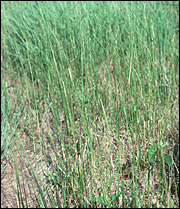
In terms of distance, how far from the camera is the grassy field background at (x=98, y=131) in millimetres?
1187

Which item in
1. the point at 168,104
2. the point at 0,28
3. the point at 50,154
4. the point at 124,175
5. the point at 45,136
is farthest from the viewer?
the point at 0,28

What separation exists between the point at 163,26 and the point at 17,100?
60.0 inches

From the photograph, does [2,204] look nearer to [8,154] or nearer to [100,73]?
[8,154]

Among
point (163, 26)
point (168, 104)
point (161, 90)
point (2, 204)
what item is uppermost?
point (163, 26)

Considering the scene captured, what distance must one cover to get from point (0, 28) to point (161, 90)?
1.94m

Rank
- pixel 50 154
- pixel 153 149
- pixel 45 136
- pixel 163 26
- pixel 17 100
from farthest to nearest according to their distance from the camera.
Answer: pixel 163 26
pixel 17 100
pixel 45 136
pixel 50 154
pixel 153 149

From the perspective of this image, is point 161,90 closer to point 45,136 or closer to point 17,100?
point 45,136

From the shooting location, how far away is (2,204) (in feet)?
4.80

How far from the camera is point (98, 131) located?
1.61 meters

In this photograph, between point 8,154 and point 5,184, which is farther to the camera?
point 8,154

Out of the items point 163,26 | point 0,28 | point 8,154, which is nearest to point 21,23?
point 0,28

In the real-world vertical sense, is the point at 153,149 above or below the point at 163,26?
below

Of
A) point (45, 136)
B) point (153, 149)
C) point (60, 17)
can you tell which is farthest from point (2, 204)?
point (60, 17)

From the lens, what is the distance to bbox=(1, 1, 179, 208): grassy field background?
119 centimetres
